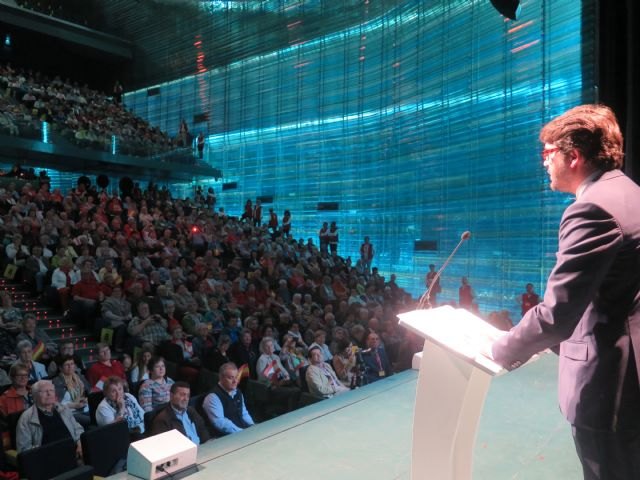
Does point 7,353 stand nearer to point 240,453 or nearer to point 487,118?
point 240,453

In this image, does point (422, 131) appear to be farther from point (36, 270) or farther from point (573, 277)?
point (573, 277)

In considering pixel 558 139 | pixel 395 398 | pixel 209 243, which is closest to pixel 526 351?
pixel 558 139

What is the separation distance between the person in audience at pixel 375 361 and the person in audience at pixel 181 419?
215 centimetres

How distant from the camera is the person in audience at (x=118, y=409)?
3.71 m

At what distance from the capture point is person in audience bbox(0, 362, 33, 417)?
3.60 m

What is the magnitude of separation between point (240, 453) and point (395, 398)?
1.17 m

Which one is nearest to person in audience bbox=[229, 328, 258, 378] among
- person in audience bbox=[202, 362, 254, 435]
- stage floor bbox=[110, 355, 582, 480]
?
person in audience bbox=[202, 362, 254, 435]

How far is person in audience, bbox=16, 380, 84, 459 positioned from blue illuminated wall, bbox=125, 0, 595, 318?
27.1 feet

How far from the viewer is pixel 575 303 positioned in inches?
45.5

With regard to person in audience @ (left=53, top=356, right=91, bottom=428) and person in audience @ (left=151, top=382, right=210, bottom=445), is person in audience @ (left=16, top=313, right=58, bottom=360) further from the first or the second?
person in audience @ (left=151, top=382, right=210, bottom=445)

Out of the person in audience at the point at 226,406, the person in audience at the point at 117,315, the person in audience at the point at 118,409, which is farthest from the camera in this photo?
the person in audience at the point at 117,315

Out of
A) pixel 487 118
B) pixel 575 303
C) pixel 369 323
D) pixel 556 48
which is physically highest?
pixel 556 48

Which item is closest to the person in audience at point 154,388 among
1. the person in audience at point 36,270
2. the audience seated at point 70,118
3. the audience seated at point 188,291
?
the audience seated at point 188,291

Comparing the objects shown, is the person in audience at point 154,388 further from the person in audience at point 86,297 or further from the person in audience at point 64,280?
the person in audience at point 64,280
